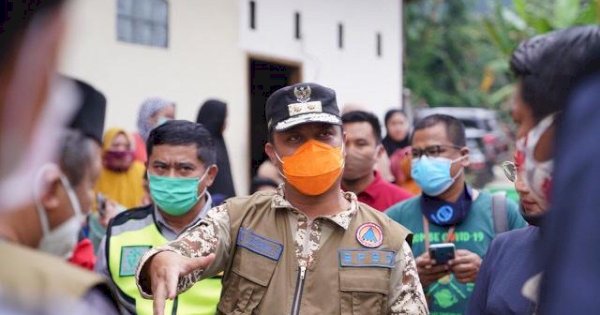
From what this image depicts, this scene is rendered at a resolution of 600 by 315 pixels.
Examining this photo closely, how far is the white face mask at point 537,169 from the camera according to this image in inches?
68.8

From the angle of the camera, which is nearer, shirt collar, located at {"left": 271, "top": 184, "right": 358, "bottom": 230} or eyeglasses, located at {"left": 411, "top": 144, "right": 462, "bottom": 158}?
shirt collar, located at {"left": 271, "top": 184, "right": 358, "bottom": 230}

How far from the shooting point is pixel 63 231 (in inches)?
63.8

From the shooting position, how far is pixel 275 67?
1293cm

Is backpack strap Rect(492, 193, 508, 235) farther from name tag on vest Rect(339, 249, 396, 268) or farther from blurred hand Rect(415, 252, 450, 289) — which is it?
name tag on vest Rect(339, 249, 396, 268)

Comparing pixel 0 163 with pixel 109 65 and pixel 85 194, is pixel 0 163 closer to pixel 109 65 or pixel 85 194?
pixel 85 194

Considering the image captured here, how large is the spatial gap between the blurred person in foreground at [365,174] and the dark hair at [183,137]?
3.78ft

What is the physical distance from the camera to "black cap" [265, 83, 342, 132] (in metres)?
3.47

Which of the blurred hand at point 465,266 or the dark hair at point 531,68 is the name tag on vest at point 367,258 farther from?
the dark hair at point 531,68

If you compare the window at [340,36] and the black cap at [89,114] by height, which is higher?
the window at [340,36]

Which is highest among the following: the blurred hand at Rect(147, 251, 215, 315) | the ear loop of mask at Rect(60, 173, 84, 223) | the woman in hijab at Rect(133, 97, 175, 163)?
the woman in hijab at Rect(133, 97, 175, 163)

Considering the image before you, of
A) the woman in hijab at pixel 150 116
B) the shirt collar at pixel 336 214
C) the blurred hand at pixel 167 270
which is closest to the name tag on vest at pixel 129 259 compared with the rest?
the shirt collar at pixel 336 214

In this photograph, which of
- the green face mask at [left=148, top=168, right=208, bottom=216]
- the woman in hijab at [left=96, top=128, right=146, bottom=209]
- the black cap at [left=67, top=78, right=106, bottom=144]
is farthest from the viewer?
the woman in hijab at [left=96, top=128, right=146, bottom=209]

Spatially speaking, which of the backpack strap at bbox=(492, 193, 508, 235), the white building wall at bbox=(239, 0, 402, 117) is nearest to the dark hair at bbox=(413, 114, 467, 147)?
the backpack strap at bbox=(492, 193, 508, 235)

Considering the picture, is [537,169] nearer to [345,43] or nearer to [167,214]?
[167,214]
